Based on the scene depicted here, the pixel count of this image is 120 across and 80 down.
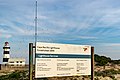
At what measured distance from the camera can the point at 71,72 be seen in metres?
12.7

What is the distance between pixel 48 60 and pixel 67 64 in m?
1.23

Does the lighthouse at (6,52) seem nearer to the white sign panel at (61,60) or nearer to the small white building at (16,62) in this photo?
the small white building at (16,62)

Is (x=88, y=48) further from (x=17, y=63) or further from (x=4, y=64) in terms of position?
(x=17, y=63)

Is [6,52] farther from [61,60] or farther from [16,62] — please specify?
[61,60]

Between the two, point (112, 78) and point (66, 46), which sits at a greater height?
point (66, 46)

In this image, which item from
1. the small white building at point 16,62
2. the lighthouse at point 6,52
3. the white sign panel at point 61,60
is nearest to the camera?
the white sign panel at point 61,60

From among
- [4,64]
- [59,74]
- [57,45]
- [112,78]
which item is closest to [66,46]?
[57,45]

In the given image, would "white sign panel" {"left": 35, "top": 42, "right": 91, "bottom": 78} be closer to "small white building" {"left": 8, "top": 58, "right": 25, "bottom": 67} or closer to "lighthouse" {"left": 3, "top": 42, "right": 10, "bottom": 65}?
"lighthouse" {"left": 3, "top": 42, "right": 10, "bottom": 65}

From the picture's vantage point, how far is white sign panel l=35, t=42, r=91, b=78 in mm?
11344

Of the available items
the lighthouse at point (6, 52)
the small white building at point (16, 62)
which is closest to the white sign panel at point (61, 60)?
the lighthouse at point (6, 52)

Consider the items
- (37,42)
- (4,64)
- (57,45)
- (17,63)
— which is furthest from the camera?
(17,63)

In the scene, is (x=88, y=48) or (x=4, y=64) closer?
(x=88, y=48)

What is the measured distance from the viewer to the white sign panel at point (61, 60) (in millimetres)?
11344

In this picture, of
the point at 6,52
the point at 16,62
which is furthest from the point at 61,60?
the point at 16,62
